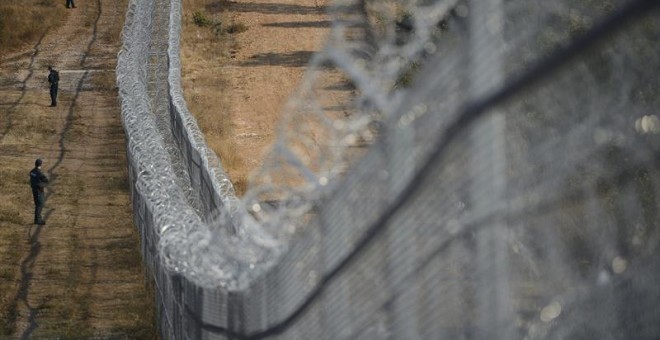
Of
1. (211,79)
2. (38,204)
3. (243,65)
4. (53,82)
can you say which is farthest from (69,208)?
(243,65)

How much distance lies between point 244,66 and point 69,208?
13.1 m

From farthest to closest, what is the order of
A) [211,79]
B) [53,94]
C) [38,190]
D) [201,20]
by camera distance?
[201,20], [211,79], [53,94], [38,190]

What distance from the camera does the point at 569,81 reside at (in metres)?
2.13

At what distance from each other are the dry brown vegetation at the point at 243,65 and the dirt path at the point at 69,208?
1.77 m

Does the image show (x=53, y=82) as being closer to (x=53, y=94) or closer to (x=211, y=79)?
(x=53, y=94)

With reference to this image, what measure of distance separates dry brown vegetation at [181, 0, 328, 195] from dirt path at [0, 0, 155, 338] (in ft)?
5.81

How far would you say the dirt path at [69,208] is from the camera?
40.8 ft

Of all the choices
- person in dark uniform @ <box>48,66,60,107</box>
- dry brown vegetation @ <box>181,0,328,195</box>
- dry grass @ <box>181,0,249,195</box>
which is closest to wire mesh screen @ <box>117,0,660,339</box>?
dry grass @ <box>181,0,249,195</box>

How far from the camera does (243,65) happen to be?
3069cm

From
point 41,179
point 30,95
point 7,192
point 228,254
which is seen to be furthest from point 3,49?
point 228,254

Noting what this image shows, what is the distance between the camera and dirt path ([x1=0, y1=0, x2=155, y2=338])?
40.8 feet

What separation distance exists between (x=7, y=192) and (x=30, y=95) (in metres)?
8.95

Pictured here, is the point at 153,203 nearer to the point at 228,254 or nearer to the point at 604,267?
the point at 228,254

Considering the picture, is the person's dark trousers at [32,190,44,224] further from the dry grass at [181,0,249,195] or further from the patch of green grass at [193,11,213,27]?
the patch of green grass at [193,11,213,27]
